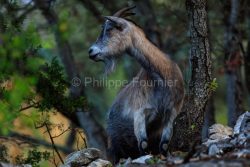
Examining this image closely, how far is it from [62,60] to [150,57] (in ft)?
19.6

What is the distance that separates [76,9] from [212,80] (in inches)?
389

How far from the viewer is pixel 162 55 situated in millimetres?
10664

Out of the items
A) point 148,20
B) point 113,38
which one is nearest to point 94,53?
point 113,38

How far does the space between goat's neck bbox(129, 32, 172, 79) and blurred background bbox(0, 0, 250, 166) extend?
1.83ft

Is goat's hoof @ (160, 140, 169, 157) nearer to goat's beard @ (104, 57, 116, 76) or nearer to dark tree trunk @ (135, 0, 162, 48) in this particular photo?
goat's beard @ (104, 57, 116, 76)

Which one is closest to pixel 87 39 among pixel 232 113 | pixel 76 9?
pixel 76 9

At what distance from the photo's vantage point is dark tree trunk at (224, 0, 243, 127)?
1423cm

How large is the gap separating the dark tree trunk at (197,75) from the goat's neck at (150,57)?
2.46 ft

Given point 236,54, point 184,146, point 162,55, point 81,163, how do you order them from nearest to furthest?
point 81,163, point 184,146, point 162,55, point 236,54

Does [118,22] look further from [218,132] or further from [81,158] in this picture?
[81,158]

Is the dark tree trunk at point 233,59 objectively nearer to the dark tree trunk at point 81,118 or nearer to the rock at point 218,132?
the rock at point 218,132

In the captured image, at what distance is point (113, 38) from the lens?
10.9 m

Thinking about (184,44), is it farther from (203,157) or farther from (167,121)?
(203,157)

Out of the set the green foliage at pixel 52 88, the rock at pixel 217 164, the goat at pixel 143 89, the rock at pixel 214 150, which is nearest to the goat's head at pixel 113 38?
the goat at pixel 143 89
